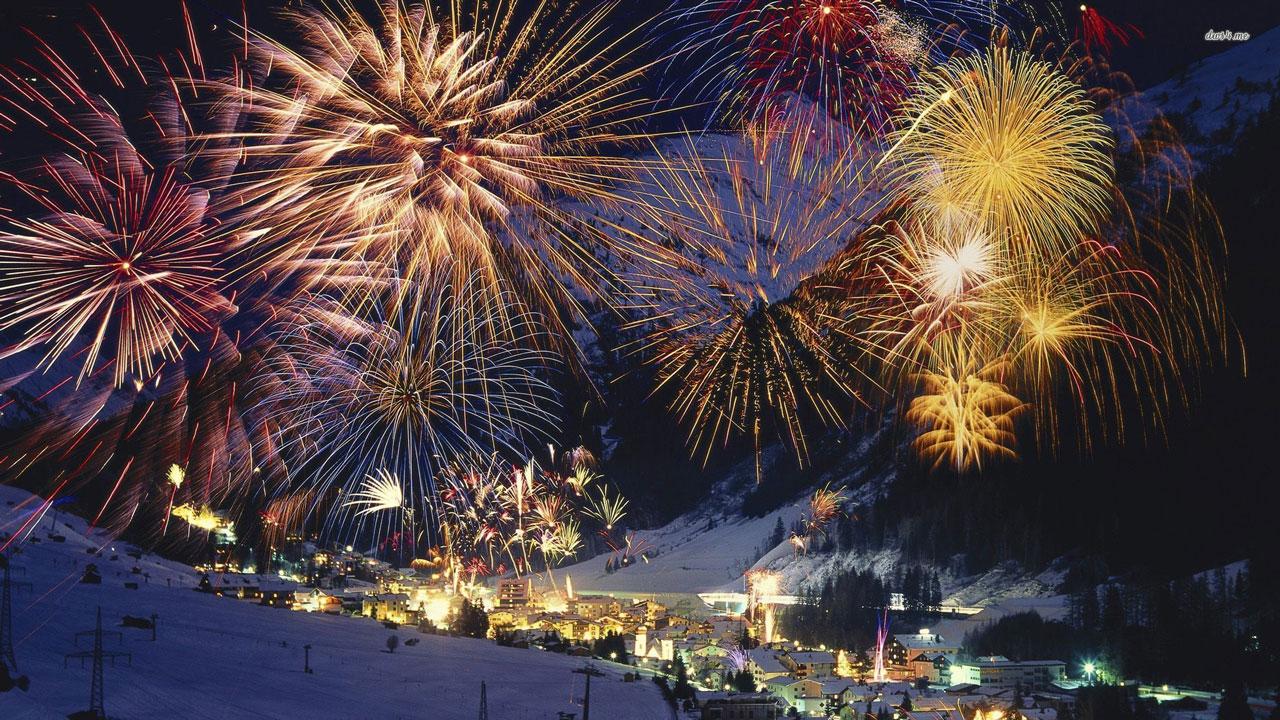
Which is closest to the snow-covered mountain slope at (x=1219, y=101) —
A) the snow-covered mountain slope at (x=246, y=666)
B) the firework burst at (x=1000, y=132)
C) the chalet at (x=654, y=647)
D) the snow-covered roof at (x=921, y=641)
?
the snow-covered roof at (x=921, y=641)

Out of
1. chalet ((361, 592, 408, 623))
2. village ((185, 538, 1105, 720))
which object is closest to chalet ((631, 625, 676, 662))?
village ((185, 538, 1105, 720))

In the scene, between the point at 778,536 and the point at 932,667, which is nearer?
the point at 932,667

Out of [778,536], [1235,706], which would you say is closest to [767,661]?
[1235,706]

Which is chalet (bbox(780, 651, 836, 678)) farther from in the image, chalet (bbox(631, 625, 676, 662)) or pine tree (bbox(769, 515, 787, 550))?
pine tree (bbox(769, 515, 787, 550))

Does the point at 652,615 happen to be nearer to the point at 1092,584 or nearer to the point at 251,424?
the point at 1092,584

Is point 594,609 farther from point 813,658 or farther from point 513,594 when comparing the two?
point 813,658

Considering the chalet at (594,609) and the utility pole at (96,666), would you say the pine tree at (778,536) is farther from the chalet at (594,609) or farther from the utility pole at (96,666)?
the utility pole at (96,666)

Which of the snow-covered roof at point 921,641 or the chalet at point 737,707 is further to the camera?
the snow-covered roof at point 921,641

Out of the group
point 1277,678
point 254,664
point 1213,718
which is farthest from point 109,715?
point 1277,678
